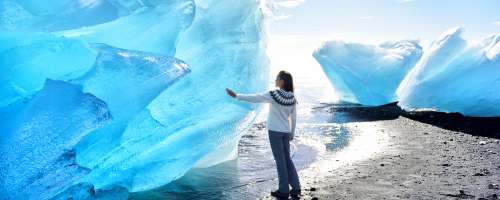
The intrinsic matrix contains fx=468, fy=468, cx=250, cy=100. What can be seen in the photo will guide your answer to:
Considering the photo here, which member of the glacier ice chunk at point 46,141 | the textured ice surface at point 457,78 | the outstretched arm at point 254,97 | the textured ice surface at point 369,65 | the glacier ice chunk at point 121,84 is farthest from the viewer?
the textured ice surface at point 369,65

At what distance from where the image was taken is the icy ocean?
4.40 m

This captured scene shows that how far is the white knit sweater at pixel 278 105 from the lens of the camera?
5395 mm

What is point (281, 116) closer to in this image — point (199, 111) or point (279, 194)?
point (279, 194)

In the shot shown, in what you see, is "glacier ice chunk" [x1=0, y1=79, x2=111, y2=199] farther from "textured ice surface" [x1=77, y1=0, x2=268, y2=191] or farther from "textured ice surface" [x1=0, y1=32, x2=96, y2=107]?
"textured ice surface" [x1=77, y1=0, x2=268, y2=191]

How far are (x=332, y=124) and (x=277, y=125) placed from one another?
366 inches

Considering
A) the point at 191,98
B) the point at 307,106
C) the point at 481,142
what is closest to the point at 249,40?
the point at 191,98

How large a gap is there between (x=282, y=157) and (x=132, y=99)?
1.87 m

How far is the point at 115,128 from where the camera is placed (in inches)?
202

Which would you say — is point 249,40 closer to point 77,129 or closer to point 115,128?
point 115,128

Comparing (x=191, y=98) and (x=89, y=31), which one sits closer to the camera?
(x=89, y=31)

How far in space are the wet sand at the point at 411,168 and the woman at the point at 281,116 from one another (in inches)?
18.0

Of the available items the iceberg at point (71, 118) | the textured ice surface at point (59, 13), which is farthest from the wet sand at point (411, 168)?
the textured ice surface at point (59, 13)

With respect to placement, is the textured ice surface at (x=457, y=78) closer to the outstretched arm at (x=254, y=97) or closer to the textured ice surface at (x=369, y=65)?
the textured ice surface at (x=369, y=65)

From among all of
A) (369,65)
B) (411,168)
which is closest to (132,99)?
(411,168)
